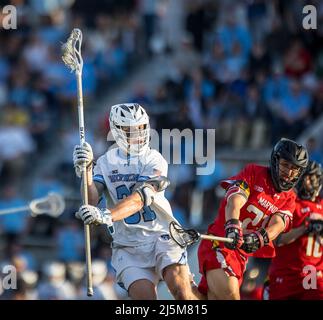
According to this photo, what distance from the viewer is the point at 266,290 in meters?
15.9

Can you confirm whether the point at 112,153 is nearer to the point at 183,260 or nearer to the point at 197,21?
the point at 183,260

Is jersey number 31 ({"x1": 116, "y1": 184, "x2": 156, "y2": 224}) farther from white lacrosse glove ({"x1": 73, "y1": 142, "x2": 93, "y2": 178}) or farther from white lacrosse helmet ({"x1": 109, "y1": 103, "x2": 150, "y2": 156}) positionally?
white lacrosse glove ({"x1": 73, "y1": 142, "x2": 93, "y2": 178})

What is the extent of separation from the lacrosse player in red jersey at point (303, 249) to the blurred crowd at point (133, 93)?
4655 millimetres

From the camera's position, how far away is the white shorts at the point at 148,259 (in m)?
14.1

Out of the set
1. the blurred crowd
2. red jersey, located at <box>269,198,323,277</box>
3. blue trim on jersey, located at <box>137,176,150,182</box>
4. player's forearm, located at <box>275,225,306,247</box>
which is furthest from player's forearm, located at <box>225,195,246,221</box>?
the blurred crowd

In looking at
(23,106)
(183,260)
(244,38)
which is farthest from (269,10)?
(183,260)

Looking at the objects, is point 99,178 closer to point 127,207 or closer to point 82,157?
point 82,157

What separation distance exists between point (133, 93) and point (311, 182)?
32.5ft

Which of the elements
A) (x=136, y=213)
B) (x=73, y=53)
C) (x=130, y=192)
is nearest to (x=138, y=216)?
(x=136, y=213)

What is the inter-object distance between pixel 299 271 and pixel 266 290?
0.58 metres

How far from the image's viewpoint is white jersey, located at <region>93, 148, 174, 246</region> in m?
14.2

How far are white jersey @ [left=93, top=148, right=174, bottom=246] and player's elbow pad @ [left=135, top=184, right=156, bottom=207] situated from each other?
209 millimetres

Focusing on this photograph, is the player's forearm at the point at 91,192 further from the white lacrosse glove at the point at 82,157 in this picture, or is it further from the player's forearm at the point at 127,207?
the player's forearm at the point at 127,207

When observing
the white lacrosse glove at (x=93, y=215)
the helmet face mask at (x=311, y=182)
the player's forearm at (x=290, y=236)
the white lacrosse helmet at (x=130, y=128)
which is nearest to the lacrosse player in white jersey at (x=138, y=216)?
the white lacrosse helmet at (x=130, y=128)
